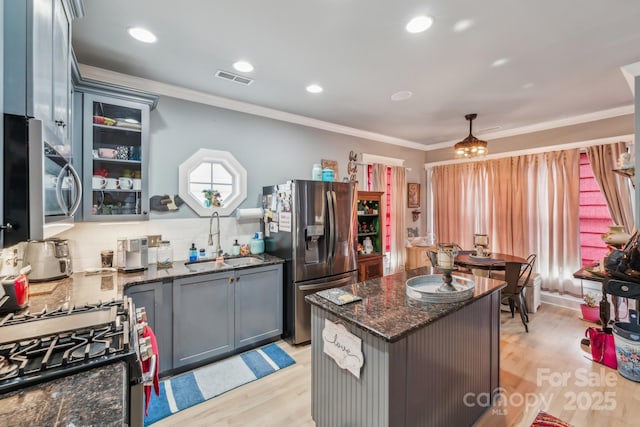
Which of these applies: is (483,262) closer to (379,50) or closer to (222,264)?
(379,50)

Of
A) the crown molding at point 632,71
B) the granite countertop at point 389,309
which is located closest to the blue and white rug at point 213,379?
the granite countertop at point 389,309

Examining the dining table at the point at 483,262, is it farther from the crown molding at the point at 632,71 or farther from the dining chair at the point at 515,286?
the crown molding at the point at 632,71

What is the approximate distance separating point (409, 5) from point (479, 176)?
3.78m

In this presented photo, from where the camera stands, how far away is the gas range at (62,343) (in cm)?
96

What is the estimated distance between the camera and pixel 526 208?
4250 mm

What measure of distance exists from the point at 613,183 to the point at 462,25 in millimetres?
3266

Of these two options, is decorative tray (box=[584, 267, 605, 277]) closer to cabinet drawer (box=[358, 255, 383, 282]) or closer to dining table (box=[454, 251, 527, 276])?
dining table (box=[454, 251, 527, 276])

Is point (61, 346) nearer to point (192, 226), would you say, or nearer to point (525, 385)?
point (192, 226)

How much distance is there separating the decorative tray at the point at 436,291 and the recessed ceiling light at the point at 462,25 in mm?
1724

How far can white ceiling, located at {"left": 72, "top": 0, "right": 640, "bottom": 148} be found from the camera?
1.77m

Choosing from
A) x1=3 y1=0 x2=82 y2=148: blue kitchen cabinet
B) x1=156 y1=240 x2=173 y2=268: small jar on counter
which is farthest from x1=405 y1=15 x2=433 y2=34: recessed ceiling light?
x1=156 y1=240 x2=173 y2=268: small jar on counter

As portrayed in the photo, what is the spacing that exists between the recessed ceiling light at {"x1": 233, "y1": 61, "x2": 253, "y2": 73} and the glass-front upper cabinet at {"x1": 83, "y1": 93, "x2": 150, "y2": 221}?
882 mm

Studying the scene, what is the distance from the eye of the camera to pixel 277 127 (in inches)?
144

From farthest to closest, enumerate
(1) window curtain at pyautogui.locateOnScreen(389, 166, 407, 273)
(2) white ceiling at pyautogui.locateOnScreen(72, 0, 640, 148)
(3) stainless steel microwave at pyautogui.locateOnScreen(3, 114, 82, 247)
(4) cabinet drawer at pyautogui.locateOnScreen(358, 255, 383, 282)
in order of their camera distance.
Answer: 1. (1) window curtain at pyautogui.locateOnScreen(389, 166, 407, 273)
2. (4) cabinet drawer at pyautogui.locateOnScreen(358, 255, 383, 282)
3. (2) white ceiling at pyautogui.locateOnScreen(72, 0, 640, 148)
4. (3) stainless steel microwave at pyautogui.locateOnScreen(3, 114, 82, 247)
